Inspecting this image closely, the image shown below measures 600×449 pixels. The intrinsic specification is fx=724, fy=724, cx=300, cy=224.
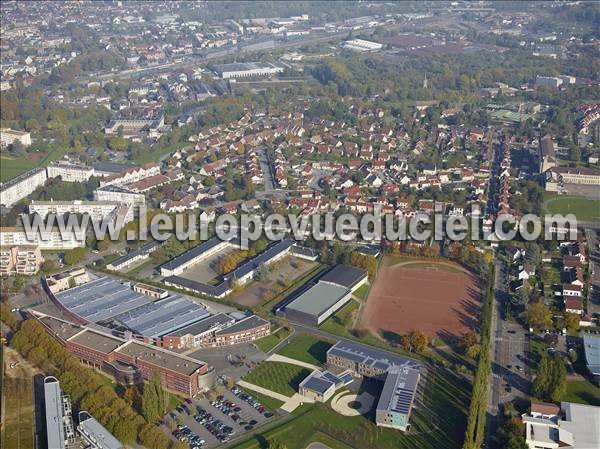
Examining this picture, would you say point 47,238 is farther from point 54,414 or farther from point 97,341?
point 54,414

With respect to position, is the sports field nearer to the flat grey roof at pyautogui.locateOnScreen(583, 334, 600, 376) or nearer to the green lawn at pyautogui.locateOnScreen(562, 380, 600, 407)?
the flat grey roof at pyautogui.locateOnScreen(583, 334, 600, 376)

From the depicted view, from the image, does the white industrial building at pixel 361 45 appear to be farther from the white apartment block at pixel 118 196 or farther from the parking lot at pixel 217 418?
the parking lot at pixel 217 418

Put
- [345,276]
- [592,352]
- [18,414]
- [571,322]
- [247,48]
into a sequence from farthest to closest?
1. [247,48]
2. [345,276]
3. [571,322]
4. [592,352]
5. [18,414]

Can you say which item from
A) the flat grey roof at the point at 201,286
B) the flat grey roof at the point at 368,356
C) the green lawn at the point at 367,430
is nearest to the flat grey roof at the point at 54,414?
the green lawn at the point at 367,430

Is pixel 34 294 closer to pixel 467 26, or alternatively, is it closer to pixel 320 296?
pixel 320 296

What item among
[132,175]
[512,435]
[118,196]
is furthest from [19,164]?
[512,435]

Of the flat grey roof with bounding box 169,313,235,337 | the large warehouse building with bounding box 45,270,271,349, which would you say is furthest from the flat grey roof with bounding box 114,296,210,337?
the flat grey roof with bounding box 169,313,235,337

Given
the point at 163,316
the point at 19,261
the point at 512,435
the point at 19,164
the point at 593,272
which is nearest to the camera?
the point at 512,435
